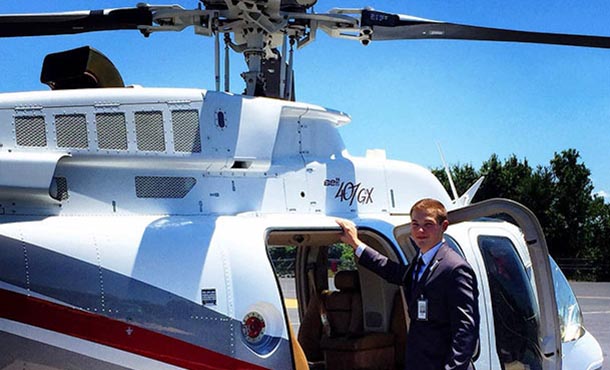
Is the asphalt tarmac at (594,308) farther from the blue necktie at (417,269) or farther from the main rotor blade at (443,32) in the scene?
the blue necktie at (417,269)

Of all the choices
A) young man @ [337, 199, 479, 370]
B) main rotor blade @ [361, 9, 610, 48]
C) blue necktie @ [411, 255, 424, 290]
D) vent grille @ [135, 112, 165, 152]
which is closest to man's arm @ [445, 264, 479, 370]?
young man @ [337, 199, 479, 370]

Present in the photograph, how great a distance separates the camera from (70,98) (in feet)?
15.9

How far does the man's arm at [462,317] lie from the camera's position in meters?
3.89

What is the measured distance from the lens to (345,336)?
6.40 m

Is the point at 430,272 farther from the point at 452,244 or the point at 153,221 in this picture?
the point at 153,221

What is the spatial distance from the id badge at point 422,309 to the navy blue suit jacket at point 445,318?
2 cm

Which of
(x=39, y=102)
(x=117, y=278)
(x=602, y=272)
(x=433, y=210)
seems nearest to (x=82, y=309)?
(x=117, y=278)

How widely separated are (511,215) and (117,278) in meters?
2.42

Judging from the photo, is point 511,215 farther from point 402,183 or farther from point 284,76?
point 284,76

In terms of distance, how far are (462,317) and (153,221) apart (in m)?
2.04

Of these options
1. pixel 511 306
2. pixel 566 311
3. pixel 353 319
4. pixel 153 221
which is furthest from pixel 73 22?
pixel 566 311

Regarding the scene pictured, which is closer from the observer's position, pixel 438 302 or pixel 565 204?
pixel 438 302

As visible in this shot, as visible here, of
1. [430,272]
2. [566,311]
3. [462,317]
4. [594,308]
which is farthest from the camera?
[594,308]

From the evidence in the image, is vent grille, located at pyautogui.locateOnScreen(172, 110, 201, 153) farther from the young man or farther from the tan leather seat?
the tan leather seat
